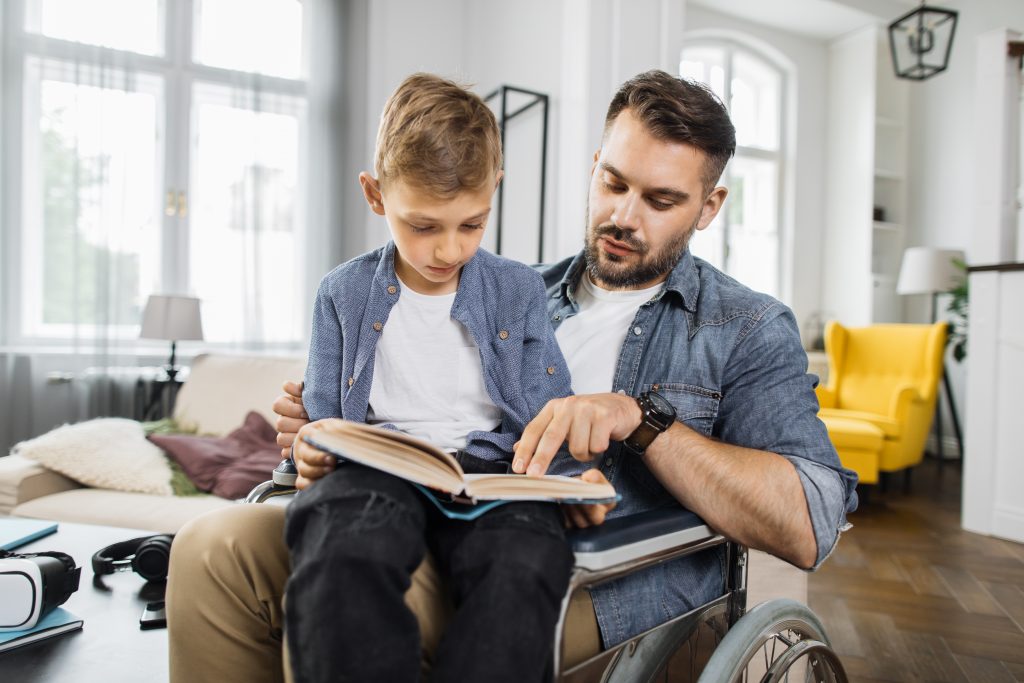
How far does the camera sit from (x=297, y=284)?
4.32 meters

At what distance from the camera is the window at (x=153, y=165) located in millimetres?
3750

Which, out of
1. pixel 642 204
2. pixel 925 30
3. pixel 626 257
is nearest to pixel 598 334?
pixel 626 257

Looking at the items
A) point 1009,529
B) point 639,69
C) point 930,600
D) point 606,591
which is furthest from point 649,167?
point 1009,529

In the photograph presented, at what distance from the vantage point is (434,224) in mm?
1007

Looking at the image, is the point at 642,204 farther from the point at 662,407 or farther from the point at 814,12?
the point at 814,12

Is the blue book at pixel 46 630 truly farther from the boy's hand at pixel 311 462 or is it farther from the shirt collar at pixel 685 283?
the shirt collar at pixel 685 283

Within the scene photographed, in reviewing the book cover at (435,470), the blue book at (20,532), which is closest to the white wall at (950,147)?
the book cover at (435,470)

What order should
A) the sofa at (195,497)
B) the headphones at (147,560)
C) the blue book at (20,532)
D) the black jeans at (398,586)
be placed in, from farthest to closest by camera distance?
1. the sofa at (195,497)
2. the blue book at (20,532)
3. the headphones at (147,560)
4. the black jeans at (398,586)

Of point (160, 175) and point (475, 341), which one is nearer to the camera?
point (475, 341)

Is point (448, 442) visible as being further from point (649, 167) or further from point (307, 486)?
point (649, 167)

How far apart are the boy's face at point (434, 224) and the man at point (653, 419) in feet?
0.91

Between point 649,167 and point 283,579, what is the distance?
2.94 feet

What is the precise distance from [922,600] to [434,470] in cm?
236

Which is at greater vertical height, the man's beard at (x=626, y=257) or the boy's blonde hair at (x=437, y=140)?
the boy's blonde hair at (x=437, y=140)
